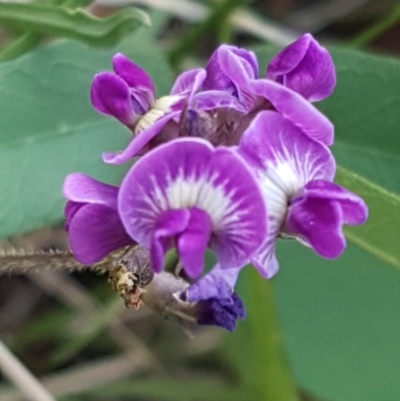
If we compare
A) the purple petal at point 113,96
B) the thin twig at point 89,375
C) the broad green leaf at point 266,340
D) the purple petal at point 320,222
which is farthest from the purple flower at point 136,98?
the thin twig at point 89,375

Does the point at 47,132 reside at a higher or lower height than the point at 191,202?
lower

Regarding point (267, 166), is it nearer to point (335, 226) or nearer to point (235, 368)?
point (335, 226)

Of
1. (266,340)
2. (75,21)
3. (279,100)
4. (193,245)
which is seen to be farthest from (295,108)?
(266,340)

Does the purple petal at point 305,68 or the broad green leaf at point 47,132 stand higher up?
the purple petal at point 305,68

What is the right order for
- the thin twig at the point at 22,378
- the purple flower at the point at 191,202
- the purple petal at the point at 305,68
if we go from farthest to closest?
the thin twig at the point at 22,378 → the purple petal at the point at 305,68 → the purple flower at the point at 191,202

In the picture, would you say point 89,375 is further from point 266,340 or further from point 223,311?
point 223,311

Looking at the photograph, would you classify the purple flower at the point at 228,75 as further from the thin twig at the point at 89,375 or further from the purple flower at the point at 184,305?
the thin twig at the point at 89,375

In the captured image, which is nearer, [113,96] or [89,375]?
[113,96]

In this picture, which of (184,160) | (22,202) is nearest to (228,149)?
(184,160)
